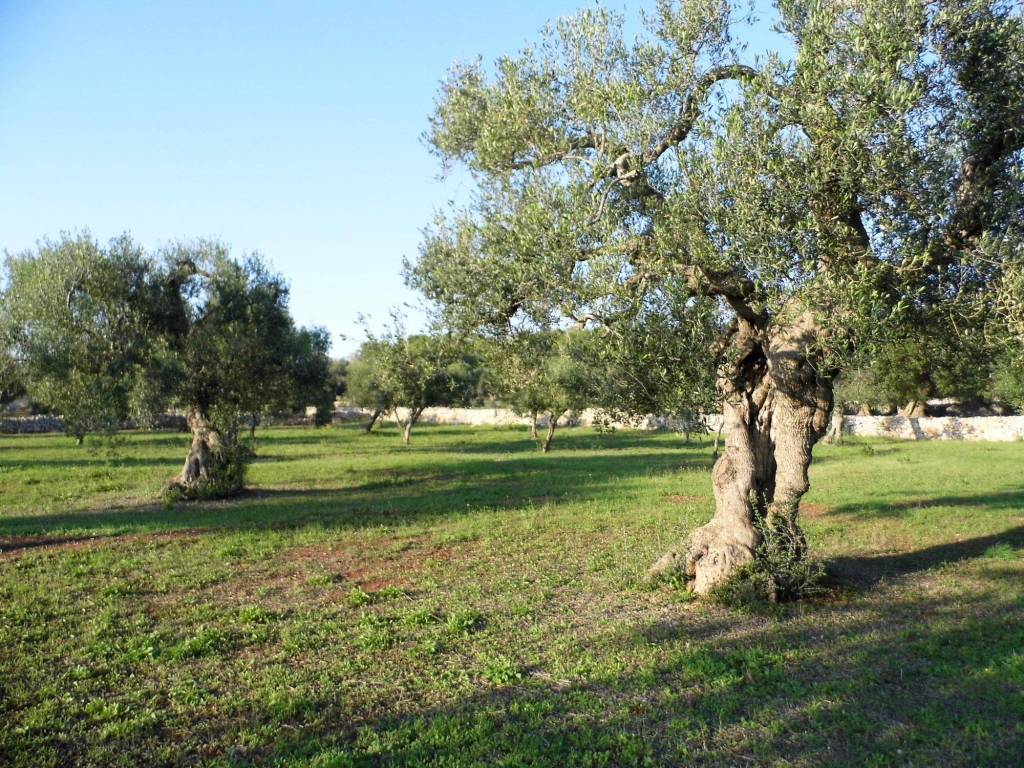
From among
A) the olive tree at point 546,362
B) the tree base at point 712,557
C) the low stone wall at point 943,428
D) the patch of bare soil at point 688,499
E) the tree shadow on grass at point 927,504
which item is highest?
the olive tree at point 546,362

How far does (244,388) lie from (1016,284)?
812 inches

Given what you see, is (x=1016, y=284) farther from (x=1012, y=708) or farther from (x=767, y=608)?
(x=767, y=608)

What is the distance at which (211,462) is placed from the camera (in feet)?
81.3

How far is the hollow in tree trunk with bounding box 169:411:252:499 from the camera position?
80.4 feet

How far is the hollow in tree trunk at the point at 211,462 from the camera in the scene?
24.5 m

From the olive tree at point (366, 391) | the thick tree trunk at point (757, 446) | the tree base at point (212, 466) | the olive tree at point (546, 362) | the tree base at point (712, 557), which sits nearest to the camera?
the thick tree trunk at point (757, 446)

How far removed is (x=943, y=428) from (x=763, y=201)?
52708 mm

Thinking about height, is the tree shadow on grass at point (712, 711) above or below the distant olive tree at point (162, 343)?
below

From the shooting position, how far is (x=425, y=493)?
26.0m

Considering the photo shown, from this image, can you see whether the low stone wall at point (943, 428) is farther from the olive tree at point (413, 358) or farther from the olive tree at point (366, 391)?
the olive tree at point (413, 358)

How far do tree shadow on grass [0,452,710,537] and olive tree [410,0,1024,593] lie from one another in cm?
1011

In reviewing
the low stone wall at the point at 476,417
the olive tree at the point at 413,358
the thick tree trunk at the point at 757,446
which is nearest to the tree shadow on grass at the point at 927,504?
the thick tree trunk at the point at 757,446

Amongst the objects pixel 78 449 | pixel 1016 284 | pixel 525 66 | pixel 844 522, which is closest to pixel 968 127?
pixel 1016 284

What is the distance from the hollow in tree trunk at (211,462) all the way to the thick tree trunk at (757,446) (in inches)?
665
